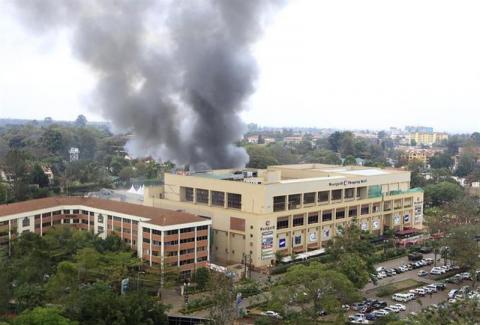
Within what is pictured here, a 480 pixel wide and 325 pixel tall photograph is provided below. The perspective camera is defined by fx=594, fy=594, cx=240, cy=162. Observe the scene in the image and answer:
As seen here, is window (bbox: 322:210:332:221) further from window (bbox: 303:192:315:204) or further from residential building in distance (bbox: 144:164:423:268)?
window (bbox: 303:192:315:204)

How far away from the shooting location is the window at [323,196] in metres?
36.1

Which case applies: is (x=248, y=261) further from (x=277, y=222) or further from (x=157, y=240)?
(x=157, y=240)

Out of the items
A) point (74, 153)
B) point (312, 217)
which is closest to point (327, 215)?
point (312, 217)

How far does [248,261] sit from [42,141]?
191 ft

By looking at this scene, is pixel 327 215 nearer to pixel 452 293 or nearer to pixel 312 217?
pixel 312 217

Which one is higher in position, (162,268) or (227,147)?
(227,147)

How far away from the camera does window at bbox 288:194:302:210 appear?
112ft

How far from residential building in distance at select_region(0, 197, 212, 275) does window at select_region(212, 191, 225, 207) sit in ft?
13.5

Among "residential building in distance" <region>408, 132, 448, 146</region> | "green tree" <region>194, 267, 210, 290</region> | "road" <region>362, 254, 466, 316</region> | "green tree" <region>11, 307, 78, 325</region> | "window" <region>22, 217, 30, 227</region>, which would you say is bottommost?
"road" <region>362, 254, 466, 316</region>

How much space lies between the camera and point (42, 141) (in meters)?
82.3

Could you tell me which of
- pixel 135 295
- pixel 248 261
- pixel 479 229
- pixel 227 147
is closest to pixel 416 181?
pixel 227 147

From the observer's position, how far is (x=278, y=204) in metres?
33.5

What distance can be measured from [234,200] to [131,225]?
6125mm

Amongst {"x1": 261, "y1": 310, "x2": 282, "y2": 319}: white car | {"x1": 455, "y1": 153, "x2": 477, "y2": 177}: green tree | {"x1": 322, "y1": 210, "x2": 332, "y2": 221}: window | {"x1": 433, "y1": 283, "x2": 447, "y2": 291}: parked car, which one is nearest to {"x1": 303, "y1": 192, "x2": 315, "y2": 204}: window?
{"x1": 322, "y1": 210, "x2": 332, "y2": 221}: window
